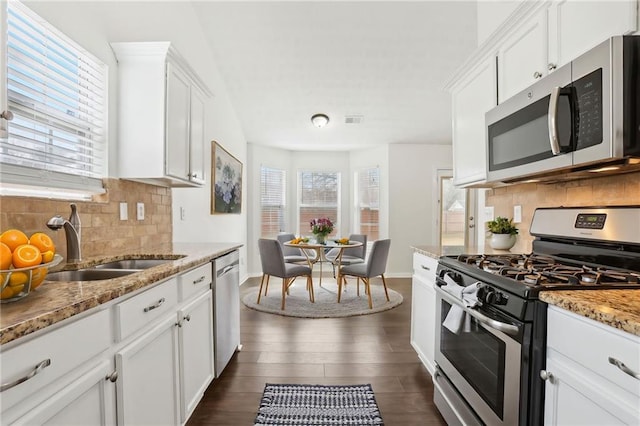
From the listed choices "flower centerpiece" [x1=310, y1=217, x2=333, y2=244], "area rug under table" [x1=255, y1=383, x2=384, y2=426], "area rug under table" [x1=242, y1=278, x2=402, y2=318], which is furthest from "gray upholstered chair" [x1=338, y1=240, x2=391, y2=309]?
"area rug under table" [x1=255, y1=383, x2=384, y2=426]

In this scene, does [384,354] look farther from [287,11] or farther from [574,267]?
[287,11]

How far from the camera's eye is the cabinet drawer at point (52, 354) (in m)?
0.71

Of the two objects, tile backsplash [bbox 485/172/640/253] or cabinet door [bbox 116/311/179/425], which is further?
tile backsplash [bbox 485/172/640/253]

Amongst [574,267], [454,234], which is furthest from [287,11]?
[454,234]

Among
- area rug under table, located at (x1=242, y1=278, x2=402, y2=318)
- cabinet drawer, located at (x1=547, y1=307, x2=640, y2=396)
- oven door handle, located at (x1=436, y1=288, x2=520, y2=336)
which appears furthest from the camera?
area rug under table, located at (x1=242, y1=278, x2=402, y2=318)

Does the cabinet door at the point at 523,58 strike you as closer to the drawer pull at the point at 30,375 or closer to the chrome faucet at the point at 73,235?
the drawer pull at the point at 30,375

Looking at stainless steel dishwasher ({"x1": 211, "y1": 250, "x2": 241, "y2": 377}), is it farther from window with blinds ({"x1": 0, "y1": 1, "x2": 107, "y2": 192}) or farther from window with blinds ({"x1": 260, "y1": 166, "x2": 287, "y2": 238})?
window with blinds ({"x1": 260, "y1": 166, "x2": 287, "y2": 238})

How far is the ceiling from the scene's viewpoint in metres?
3.24

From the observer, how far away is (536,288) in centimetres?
112

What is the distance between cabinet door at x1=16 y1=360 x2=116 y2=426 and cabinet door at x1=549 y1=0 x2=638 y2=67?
2166 millimetres

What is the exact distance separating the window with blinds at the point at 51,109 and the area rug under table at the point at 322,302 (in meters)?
2.47

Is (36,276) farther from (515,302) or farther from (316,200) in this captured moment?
(316,200)

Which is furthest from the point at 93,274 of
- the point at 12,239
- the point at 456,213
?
the point at 456,213

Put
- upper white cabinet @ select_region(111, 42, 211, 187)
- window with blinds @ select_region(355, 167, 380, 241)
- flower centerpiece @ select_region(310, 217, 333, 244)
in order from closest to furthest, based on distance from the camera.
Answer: upper white cabinet @ select_region(111, 42, 211, 187)
flower centerpiece @ select_region(310, 217, 333, 244)
window with blinds @ select_region(355, 167, 380, 241)
